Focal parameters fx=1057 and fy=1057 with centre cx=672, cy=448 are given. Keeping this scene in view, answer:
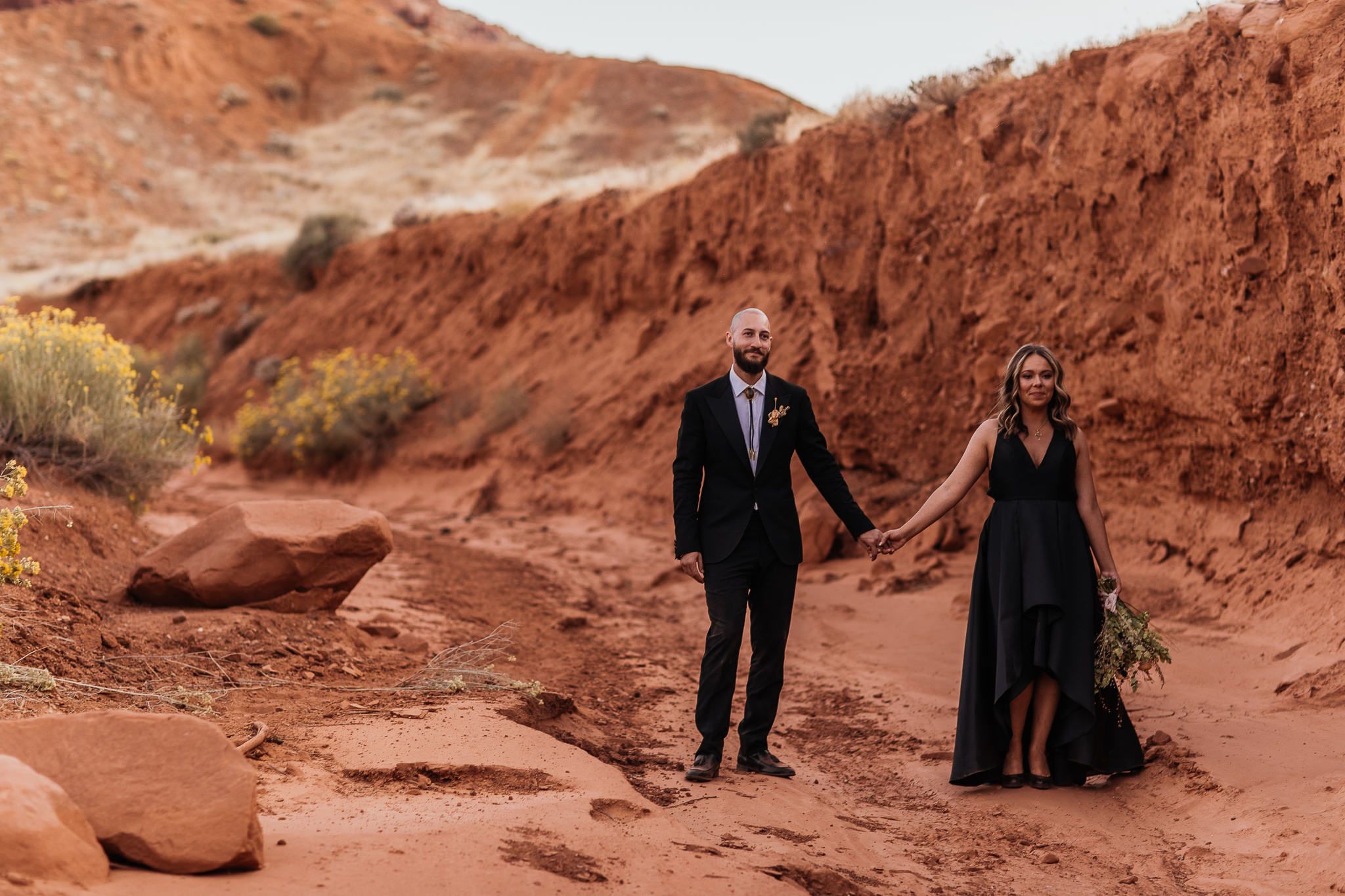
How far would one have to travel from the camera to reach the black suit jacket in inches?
178

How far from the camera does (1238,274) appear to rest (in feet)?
22.4

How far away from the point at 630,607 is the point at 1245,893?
5.56 metres

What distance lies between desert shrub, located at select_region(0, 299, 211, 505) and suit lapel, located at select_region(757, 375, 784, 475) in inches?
192

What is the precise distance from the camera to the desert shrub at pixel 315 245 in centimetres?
2108

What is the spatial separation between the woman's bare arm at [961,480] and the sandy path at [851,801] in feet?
3.78

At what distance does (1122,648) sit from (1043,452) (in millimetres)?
862

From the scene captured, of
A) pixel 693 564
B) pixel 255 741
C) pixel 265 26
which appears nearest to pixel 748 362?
pixel 693 564

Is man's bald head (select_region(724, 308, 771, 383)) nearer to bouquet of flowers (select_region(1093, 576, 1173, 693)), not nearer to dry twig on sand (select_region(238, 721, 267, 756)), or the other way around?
bouquet of flowers (select_region(1093, 576, 1173, 693))

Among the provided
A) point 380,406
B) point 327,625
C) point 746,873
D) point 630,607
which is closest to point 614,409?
point 380,406

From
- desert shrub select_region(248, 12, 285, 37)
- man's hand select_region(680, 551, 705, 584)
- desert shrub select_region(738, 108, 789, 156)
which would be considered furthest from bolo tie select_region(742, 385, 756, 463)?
desert shrub select_region(248, 12, 285, 37)

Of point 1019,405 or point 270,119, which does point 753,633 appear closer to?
point 1019,405

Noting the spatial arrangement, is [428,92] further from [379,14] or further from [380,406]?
[380,406]

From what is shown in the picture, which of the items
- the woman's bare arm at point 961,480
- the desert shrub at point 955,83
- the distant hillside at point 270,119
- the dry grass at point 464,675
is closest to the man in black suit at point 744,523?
the woman's bare arm at point 961,480

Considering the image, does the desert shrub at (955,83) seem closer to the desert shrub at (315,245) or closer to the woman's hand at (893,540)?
the woman's hand at (893,540)
